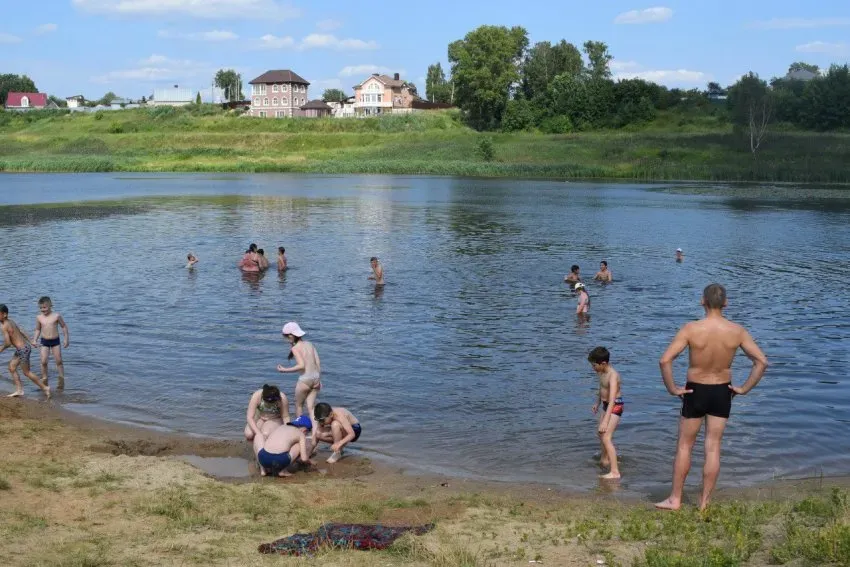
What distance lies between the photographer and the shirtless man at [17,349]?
51.3 ft

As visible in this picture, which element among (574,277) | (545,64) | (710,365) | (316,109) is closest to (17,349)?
(710,365)

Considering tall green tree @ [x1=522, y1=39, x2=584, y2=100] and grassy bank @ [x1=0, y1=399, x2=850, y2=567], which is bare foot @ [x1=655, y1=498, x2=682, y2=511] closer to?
grassy bank @ [x1=0, y1=399, x2=850, y2=567]

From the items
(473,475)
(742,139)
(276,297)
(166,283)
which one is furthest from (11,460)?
(742,139)

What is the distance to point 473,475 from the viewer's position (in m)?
12.3

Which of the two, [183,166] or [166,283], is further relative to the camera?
[183,166]

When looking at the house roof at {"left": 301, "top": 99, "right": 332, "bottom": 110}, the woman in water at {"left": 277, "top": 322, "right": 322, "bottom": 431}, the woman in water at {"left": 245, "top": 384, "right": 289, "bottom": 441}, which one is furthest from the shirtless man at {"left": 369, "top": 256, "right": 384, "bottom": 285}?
the house roof at {"left": 301, "top": 99, "right": 332, "bottom": 110}

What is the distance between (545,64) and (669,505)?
135 m

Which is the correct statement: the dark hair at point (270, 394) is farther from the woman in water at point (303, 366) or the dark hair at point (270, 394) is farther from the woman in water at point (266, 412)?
the woman in water at point (303, 366)

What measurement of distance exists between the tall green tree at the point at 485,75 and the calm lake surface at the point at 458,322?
263 feet

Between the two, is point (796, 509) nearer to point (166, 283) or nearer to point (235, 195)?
point (166, 283)

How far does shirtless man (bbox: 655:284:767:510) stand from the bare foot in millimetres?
404

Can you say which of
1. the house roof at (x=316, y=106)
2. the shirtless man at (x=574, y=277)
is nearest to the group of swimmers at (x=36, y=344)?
the shirtless man at (x=574, y=277)

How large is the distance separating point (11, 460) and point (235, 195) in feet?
182

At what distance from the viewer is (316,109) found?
163 m
